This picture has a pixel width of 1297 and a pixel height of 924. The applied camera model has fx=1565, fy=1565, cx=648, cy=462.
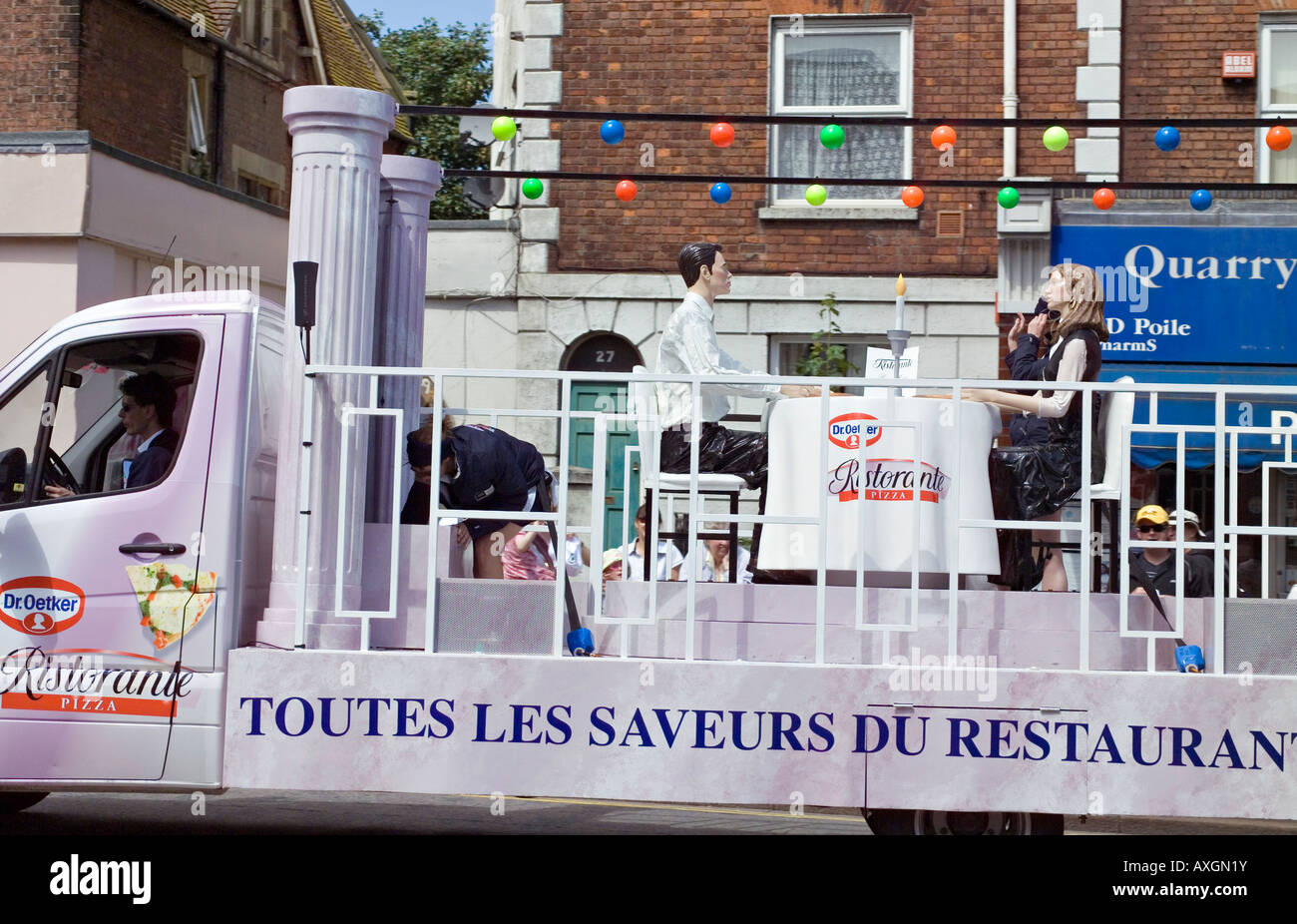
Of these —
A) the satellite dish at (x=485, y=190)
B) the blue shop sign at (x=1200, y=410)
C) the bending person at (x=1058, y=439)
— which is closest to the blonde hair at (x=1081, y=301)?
the bending person at (x=1058, y=439)

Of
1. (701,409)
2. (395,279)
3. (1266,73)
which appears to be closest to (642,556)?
(701,409)

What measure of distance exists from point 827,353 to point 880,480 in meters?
8.63

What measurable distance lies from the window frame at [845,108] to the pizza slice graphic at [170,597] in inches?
384

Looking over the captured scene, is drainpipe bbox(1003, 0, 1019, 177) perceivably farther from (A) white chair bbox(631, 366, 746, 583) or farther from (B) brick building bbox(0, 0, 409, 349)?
(A) white chair bbox(631, 366, 746, 583)

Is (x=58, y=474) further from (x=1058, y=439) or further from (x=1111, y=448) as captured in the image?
(x=1111, y=448)

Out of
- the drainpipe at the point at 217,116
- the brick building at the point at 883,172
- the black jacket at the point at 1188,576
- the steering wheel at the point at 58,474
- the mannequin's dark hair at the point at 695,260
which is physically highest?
the drainpipe at the point at 217,116

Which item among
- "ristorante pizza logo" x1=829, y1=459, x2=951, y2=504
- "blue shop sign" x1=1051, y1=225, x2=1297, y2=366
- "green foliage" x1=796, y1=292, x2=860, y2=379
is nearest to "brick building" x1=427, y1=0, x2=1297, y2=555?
"blue shop sign" x1=1051, y1=225, x2=1297, y2=366

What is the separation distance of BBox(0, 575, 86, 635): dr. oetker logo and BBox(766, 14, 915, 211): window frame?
985cm

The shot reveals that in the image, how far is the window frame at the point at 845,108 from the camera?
1412 centimetres

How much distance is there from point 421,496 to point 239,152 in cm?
1616

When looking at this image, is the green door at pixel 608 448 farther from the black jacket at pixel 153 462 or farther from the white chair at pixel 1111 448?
the black jacket at pixel 153 462

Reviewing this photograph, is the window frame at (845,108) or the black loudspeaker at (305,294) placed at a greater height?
the window frame at (845,108)

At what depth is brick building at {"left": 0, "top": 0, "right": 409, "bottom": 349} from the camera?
13945 mm
